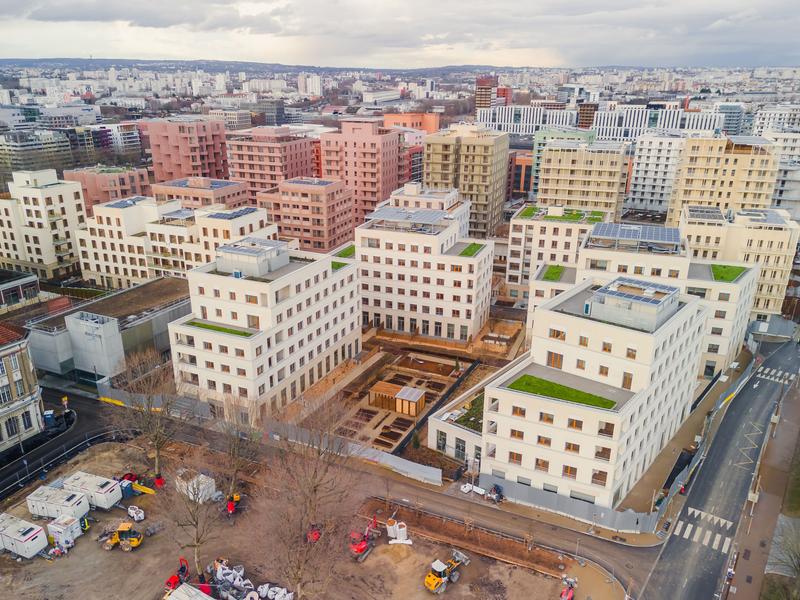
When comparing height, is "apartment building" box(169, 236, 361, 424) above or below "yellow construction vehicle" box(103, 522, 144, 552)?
above

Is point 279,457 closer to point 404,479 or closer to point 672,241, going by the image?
point 404,479

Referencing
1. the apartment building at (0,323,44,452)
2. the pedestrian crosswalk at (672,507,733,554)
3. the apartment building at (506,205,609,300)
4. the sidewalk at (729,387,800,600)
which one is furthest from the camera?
the apartment building at (506,205,609,300)

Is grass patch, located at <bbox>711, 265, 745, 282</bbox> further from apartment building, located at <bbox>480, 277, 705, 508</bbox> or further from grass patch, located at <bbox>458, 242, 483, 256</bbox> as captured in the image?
grass patch, located at <bbox>458, 242, 483, 256</bbox>

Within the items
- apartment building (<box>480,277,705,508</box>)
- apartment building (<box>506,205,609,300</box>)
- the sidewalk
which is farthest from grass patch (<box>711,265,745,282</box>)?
apartment building (<box>480,277,705,508</box>)

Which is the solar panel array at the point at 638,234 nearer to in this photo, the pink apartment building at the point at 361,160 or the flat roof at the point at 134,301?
the flat roof at the point at 134,301

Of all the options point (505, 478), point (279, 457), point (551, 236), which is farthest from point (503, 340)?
point (279, 457)

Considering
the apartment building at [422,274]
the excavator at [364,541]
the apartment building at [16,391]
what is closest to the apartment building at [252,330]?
the apartment building at [16,391]
